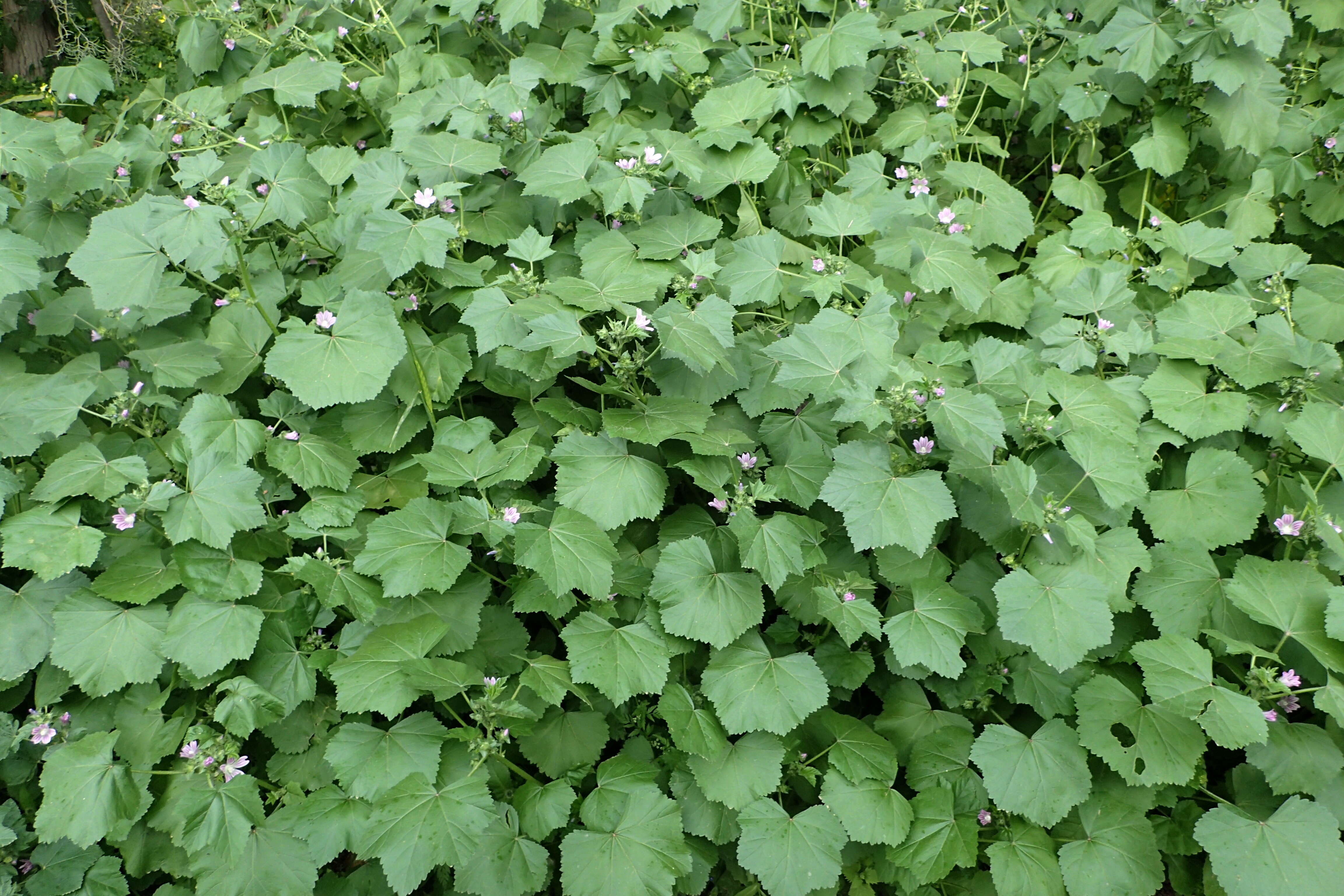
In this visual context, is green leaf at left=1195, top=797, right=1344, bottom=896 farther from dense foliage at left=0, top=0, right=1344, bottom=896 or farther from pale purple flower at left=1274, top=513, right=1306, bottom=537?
pale purple flower at left=1274, top=513, right=1306, bottom=537

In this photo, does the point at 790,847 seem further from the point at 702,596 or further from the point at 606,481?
the point at 606,481

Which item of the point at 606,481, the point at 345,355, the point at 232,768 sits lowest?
the point at 232,768

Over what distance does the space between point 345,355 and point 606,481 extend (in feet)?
2.97

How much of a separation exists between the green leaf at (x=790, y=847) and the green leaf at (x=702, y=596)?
494 millimetres

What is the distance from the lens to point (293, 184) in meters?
2.92

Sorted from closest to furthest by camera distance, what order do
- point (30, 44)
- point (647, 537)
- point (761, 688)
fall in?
point (761, 688) → point (647, 537) → point (30, 44)

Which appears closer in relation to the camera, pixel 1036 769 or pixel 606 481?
pixel 1036 769

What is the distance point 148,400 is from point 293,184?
2.86 ft

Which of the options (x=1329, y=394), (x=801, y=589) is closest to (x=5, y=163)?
(x=801, y=589)

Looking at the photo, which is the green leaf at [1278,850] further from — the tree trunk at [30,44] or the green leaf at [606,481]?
the tree trunk at [30,44]

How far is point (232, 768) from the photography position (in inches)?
93.3

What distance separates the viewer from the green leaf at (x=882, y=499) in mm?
2295

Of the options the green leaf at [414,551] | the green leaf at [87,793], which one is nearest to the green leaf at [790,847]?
the green leaf at [414,551]

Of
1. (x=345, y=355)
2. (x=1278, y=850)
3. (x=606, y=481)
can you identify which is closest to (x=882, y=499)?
(x=606, y=481)
